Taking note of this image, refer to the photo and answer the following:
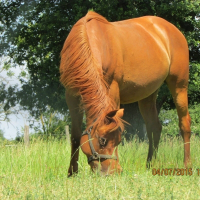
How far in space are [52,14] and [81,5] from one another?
3.60 feet

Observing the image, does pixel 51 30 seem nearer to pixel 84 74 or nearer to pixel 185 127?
pixel 185 127

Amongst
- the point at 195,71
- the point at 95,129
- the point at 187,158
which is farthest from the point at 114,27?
the point at 195,71

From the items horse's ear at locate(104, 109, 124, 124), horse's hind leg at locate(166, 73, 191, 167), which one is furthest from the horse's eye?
horse's hind leg at locate(166, 73, 191, 167)

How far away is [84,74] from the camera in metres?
3.78

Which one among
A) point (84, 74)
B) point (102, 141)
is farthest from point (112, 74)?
point (102, 141)

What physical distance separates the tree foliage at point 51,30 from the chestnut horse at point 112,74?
511cm

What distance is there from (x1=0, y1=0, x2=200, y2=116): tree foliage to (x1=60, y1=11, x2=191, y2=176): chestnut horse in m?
5.11

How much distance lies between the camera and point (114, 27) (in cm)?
485

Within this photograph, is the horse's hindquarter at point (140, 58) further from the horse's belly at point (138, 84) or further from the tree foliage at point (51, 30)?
→ the tree foliage at point (51, 30)

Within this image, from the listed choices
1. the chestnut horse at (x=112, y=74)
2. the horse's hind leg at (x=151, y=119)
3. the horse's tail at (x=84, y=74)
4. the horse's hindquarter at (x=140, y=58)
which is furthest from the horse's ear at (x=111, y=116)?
the horse's hind leg at (x=151, y=119)

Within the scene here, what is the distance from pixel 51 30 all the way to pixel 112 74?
7811mm

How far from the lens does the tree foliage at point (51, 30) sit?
10.9 metres

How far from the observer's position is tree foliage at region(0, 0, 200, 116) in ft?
35.7

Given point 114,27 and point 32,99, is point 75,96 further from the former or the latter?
point 32,99
